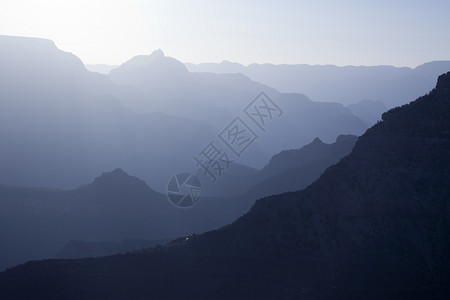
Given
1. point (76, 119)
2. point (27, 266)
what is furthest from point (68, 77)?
point (27, 266)

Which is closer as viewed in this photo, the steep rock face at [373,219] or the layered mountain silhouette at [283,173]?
the steep rock face at [373,219]

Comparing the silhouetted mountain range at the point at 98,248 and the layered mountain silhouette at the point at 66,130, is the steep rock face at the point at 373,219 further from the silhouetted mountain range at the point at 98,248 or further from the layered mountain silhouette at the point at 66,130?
the layered mountain silhouette at the point at 66,130

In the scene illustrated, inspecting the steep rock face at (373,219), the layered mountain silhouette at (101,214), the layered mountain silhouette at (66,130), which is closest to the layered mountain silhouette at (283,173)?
the layered mountain silhouette at (101,214)

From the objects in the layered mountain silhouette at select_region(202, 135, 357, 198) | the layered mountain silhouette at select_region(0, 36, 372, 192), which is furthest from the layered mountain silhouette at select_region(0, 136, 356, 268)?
the layered mountain silhouette at select_region(0, 36, 372, 192)

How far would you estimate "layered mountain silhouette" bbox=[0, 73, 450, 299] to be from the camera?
32.0 meters

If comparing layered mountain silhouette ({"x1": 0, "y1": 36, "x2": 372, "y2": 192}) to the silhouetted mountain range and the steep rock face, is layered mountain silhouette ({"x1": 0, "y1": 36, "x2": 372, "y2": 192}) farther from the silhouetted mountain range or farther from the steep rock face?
the steep rock face

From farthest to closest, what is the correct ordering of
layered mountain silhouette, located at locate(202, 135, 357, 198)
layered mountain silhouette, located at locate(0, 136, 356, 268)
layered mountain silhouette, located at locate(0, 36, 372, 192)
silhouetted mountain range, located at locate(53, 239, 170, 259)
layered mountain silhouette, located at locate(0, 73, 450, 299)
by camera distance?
layered mountain silhouette, located at locate(0, 36, 372, 192) → layered mountain silhouette, located at locate(202, 135, 357, 198) → layered mountain silhouette, located at locate(0, 136, 356, 268) → silhouetted mountain range, located at locate(53, 239, 170, 259) → layered mountain silhouette, located at locate(0, 73, 450, 299)

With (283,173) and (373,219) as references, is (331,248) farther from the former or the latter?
(283,173)

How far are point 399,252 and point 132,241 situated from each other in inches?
1704

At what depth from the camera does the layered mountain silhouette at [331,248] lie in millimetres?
31953

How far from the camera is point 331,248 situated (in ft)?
111

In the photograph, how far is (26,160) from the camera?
126438 millimetres

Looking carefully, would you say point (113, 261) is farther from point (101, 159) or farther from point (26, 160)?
point (101, 159)

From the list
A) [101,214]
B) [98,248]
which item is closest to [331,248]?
[98,248]
